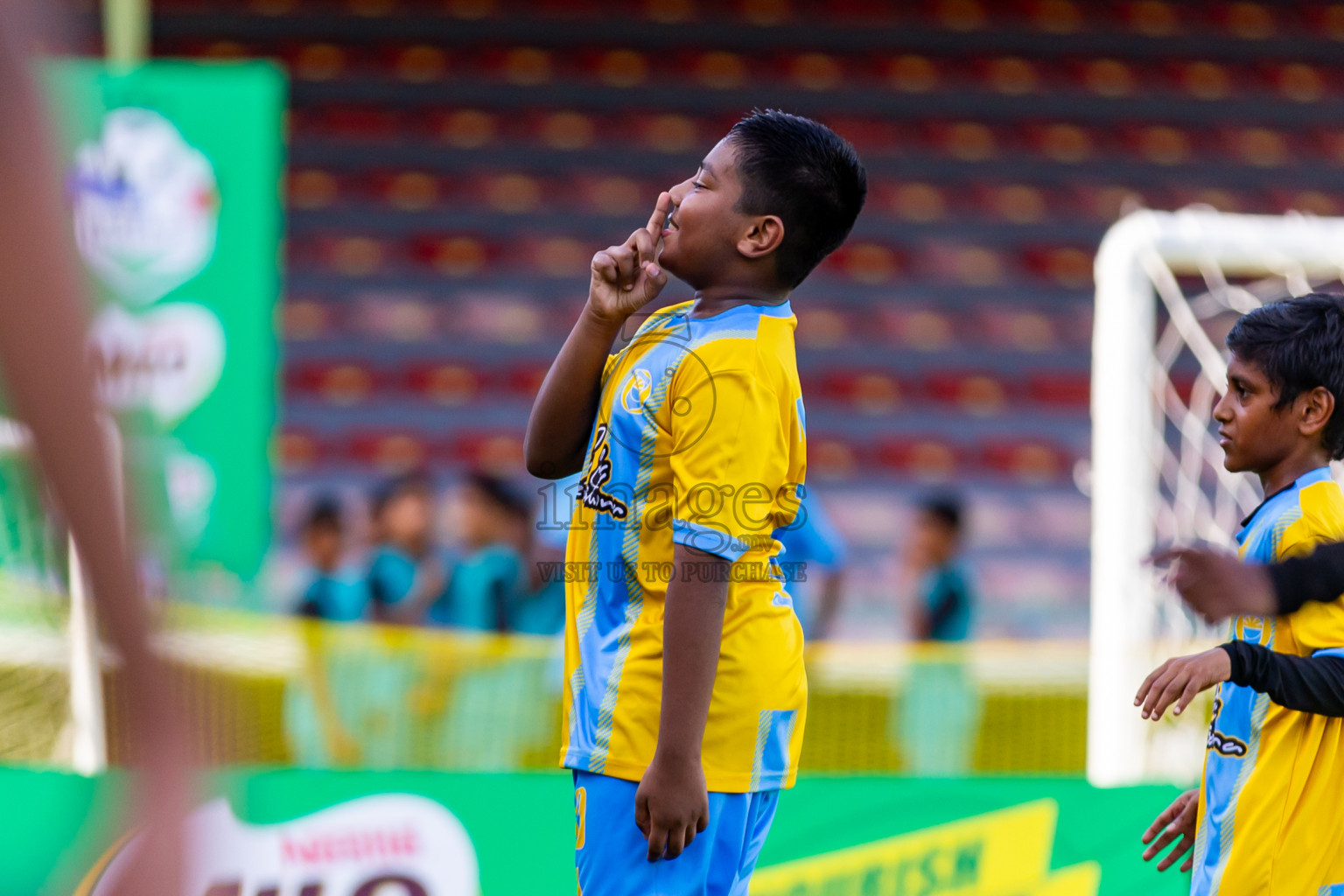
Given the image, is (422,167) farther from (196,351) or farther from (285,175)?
(196,351)

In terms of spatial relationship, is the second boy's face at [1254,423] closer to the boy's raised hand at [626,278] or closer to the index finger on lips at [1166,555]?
the index finger on lips at [1166,555]

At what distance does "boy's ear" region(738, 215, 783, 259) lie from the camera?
5.90ft

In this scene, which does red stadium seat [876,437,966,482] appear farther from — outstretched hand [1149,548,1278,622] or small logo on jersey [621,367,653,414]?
small logo on jersey [621,367,653,414]

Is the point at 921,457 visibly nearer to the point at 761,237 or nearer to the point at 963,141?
the point at 963,141

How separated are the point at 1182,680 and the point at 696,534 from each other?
698 mm

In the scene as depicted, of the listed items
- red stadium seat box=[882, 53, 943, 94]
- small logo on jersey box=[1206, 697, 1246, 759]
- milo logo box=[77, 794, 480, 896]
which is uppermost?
red stadium seat box=[882, 53, 943, 94]

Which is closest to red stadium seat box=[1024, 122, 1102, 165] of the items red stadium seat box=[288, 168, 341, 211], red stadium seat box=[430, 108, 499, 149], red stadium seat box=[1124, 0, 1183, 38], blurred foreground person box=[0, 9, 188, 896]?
red stadium seat box=[1124, 0, 1183, 38]

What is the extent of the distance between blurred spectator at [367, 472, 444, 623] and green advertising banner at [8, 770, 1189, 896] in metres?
2.66

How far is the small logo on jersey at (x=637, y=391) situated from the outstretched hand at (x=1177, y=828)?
1.13 meters

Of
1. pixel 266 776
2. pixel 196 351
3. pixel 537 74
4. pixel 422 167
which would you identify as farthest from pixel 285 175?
pixel 266 776

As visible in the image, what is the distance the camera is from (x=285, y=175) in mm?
8734

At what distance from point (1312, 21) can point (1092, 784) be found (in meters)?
7.96

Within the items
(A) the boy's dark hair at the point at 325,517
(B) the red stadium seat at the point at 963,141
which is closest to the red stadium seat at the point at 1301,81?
(B) the red stadium seat at the point at 963,141

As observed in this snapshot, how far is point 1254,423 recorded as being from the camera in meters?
1.98
